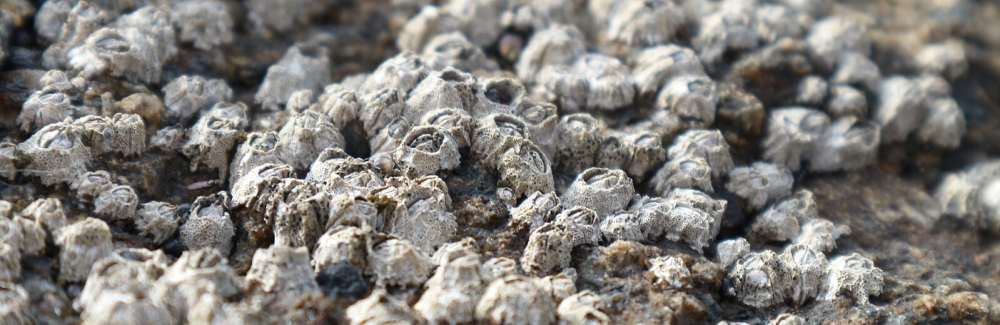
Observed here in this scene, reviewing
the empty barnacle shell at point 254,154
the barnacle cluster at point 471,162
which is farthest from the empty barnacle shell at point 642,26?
the empty barnacle shell at point 254,154

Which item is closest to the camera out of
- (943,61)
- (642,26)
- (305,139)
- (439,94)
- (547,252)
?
(547,252)

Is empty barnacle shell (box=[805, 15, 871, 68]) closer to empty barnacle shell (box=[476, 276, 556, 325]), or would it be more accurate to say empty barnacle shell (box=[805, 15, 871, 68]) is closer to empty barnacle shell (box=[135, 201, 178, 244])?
empty barnacle shell (box=[476, 276, 556, 325])

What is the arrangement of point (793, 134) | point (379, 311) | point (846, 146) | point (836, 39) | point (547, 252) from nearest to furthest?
point (379, 311) < point (547, 252) < point (793, 134) < point (846, 146) < point (836, 39)

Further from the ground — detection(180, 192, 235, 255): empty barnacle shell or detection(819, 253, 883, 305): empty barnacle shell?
detection(180, 192, 235, 255): empty barnacle shell

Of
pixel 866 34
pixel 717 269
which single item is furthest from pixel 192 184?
pixel 866 34

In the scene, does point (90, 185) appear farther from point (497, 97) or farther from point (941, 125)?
point (941, 125)

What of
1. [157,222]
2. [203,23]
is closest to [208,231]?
[157,222]

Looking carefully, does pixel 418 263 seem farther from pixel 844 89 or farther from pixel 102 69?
pixel 844 89

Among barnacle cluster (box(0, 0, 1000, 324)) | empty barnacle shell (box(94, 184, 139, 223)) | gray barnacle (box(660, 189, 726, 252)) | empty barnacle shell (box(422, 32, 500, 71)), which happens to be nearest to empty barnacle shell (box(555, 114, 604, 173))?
barnacle cluster (box(0, 0, 1000, 324))
